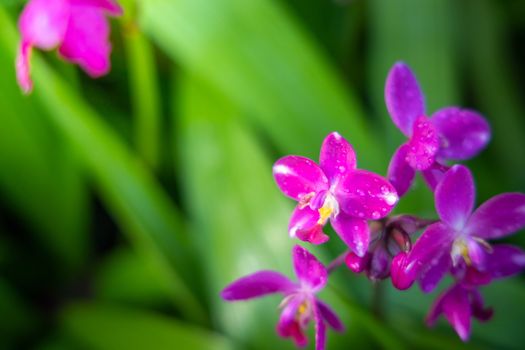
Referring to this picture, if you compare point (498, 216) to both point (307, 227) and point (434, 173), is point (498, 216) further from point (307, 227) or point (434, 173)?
point (307, 227)

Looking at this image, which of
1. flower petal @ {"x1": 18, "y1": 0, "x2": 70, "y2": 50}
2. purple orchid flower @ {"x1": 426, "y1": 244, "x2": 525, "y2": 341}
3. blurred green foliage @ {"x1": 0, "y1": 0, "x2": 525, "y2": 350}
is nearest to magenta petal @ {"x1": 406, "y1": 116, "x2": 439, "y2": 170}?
purple orchid flower @ {"x1": 426, "y1": 244, "x2": 525, "y2": 341}

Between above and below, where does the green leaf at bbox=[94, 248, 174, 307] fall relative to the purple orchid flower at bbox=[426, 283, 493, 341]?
above

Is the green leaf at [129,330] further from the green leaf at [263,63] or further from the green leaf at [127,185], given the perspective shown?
the green leaf at [263,63]

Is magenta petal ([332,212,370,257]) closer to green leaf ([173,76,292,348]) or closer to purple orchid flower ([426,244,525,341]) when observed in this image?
purple orchid flower ([426,244,525,341])

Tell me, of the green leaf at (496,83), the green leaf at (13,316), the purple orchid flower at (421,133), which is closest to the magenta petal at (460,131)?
the purple orchid flower at (421,133)

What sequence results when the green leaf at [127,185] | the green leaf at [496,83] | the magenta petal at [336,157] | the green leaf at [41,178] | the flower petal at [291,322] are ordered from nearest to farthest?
the magenta petal at [336,157] < the flower petal at [291,322] < the green leaf at [127,185] < the green leaf at [41,178] < the green leaf at [496,83]

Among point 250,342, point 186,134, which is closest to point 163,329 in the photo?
point 250,342

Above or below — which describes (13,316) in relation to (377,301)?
above

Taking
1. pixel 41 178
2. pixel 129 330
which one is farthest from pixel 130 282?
pixel 41 178
